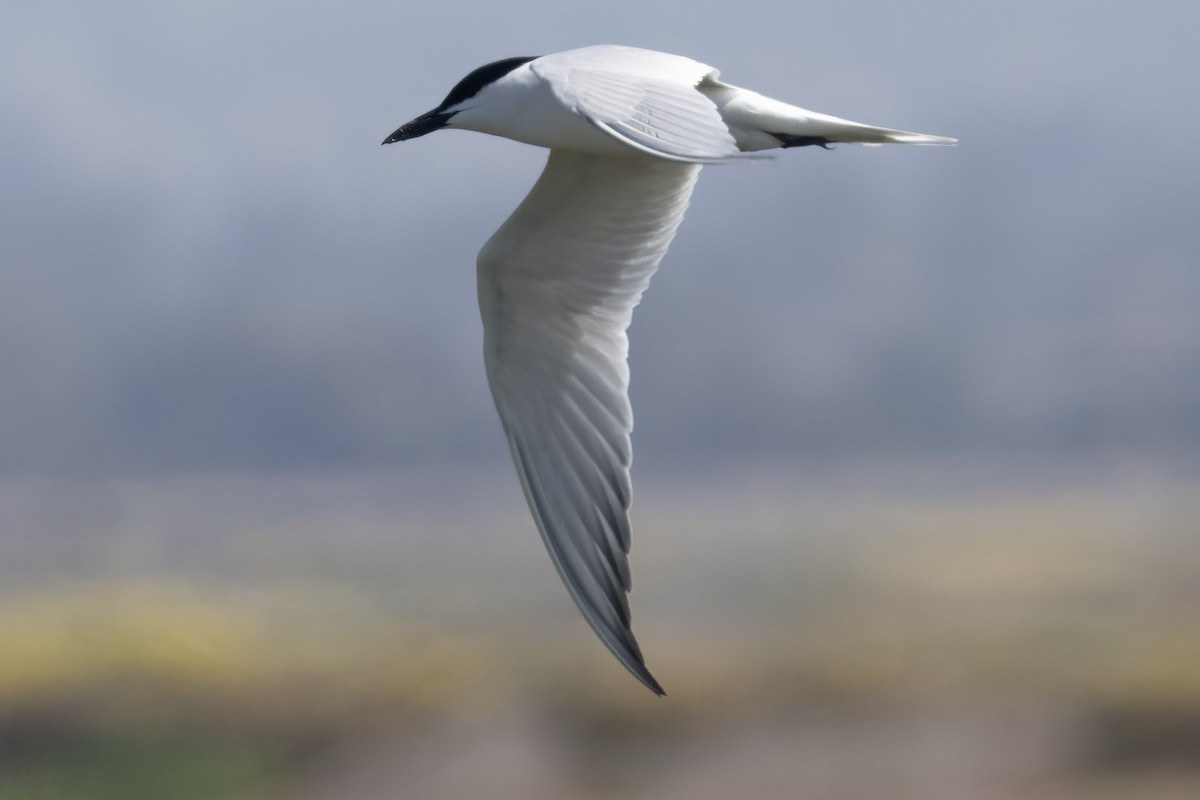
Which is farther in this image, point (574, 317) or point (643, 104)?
point (574, 317)

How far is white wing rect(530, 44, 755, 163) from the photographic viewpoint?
288 cm

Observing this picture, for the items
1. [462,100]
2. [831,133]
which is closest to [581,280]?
[462,100]

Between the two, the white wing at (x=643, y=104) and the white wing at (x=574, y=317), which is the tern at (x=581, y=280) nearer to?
the white wing at (x=574, y=317)

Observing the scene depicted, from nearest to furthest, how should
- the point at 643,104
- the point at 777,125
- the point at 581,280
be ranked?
the point at 643,104, the point at 777,125, the point at 581,280

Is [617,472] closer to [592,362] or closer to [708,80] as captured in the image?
[592,362]

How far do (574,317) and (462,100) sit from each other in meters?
0.66

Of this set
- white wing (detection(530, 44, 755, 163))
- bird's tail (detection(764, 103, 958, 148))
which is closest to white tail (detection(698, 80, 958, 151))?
bird's tail (detection(764, 103, 958, 148))

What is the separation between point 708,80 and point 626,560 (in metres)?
1.11

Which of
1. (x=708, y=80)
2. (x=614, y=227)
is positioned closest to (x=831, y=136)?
(x=708, y=80)

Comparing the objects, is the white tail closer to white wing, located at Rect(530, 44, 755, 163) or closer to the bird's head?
white wing, located at Rect(530, 44, 755, 163)

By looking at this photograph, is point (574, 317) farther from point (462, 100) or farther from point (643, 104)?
point (643, 104)

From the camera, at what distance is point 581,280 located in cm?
418

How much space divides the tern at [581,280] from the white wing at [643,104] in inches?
4.1

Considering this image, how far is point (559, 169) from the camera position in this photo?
4039 millimetres
